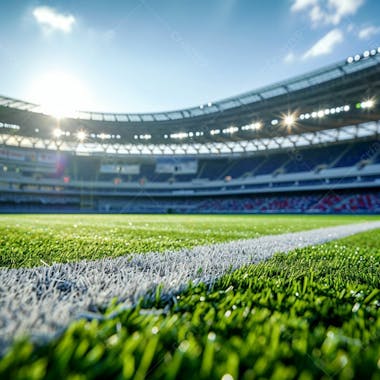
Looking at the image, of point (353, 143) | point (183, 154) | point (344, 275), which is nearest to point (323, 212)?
point (353, 143)

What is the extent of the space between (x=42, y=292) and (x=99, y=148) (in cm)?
4691

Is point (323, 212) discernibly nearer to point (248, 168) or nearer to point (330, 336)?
point (248, 168)

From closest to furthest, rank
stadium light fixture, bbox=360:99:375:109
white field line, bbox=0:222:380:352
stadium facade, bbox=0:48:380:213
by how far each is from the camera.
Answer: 1. white field line, bbox=0:222:380:352
2. stadium light fixture, bbox=360:99:375:109
3. stadium facade, bbox=0:48:380:213

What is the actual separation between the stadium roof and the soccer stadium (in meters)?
0.16

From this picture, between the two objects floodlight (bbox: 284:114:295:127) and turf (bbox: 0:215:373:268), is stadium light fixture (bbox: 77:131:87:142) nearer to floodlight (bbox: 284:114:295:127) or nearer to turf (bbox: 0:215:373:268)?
floodlight (bbox: 284:114:295:127)

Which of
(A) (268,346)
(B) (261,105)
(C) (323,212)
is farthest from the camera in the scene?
(C) (323,212)

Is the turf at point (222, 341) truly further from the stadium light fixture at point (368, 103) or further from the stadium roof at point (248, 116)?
the stadium light fixture at point (368, 103)

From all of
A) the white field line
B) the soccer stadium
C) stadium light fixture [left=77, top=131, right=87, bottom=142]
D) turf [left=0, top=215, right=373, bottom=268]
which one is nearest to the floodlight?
the soccer stadium

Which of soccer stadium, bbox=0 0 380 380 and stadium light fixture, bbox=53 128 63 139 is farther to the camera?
stadium light fixture, bbox=53 128 63 139

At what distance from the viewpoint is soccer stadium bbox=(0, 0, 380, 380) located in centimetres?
59

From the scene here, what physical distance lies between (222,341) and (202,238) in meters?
3.64

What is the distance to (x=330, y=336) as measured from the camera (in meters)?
0.68

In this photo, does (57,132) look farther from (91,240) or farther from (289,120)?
(91,240)

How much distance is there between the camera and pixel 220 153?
43781mm
